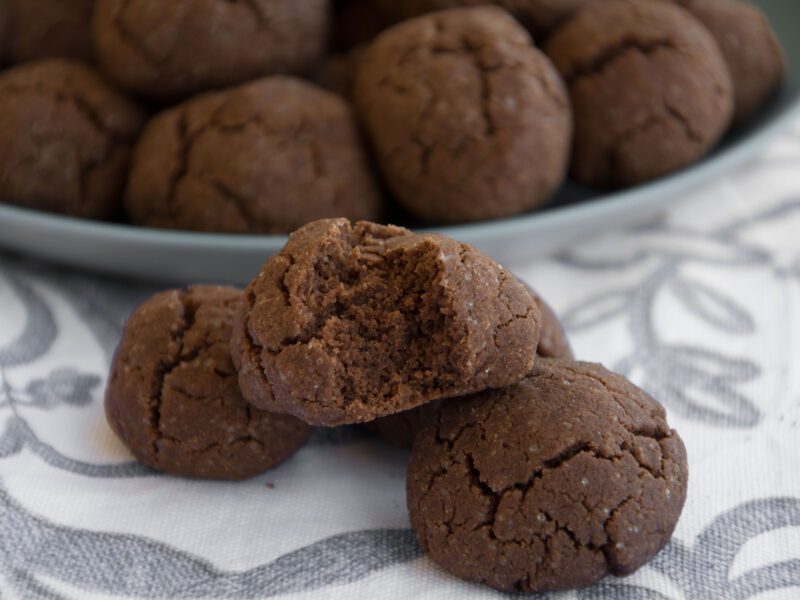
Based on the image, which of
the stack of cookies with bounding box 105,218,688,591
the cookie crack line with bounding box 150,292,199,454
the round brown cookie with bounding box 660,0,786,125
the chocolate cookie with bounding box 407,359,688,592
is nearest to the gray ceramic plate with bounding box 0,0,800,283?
the round brown cookie with bounding box 660,0,786,125

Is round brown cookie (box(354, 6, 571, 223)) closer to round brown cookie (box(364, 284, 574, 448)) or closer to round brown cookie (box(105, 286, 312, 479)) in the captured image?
round brown cookie (box(364, 284, 574, 448))

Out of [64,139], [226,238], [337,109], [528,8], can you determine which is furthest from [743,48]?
[64,139]

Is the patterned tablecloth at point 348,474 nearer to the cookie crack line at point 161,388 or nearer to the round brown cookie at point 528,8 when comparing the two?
the cookie crack line at point 161,388

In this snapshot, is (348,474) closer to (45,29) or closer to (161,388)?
(161,388)

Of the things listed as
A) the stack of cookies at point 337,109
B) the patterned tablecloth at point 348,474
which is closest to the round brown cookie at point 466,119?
the stack of cookies at point 337,109

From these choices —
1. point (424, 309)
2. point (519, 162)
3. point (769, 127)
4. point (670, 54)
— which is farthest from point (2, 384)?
point (769, 127)
